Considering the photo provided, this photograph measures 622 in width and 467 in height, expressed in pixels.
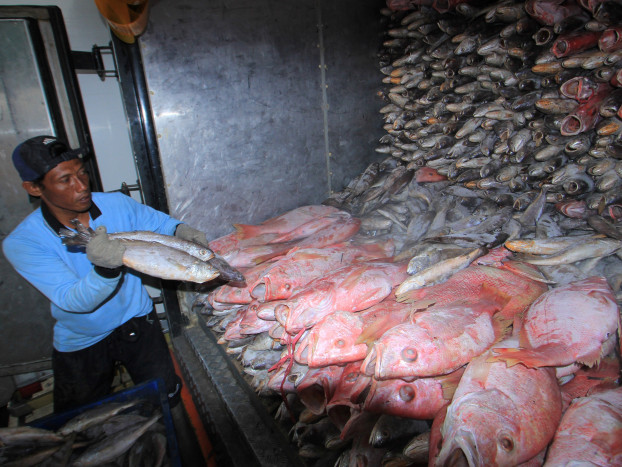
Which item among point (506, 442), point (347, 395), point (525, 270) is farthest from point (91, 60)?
point (506, 442)

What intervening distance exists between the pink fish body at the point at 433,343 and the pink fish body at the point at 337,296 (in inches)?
18.7

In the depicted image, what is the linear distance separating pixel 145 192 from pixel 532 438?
3606 mm

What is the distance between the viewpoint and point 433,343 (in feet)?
5.30

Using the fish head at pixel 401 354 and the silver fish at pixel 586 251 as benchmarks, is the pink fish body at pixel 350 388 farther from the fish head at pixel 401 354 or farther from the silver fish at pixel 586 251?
the silver fish at pixel 586 251

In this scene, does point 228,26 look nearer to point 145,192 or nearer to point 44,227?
point 145,192

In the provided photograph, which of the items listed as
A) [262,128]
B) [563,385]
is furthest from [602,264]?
[262,128]

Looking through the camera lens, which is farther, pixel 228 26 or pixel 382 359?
pixel 228 26

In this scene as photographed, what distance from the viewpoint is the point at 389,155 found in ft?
15.9

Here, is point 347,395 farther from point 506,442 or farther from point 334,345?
point 506,442

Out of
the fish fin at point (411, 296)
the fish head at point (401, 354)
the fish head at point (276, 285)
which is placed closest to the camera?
the fish head at point (401, 354)

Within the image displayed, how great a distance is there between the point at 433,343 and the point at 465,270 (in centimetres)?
87

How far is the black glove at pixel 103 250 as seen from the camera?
75.4 inches

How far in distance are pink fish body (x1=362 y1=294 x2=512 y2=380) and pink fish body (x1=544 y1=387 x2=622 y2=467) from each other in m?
0.43

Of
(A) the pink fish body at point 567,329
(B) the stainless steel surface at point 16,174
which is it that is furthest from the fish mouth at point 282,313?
(B) the stainless steel surface at point 16,174
